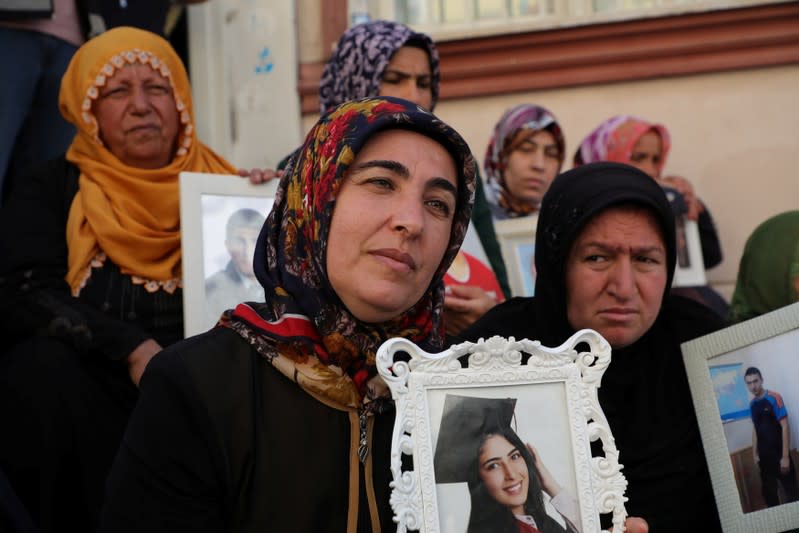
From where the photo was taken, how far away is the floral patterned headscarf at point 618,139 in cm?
554

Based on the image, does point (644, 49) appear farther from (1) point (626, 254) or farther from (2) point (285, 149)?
(1) point (626, 254)

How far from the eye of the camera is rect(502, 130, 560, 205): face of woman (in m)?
5.20

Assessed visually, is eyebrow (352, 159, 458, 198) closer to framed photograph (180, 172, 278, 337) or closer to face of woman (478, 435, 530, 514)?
face of woman (478, 435, 530, 514)

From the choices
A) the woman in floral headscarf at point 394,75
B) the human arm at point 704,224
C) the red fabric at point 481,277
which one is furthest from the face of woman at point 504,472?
the human arm at point 704,224

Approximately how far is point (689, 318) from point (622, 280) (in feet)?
1.10

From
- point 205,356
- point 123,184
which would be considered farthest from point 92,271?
point 205,356

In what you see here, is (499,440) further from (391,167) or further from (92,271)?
(92,271)

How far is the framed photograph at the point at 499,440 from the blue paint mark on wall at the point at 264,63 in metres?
4.21

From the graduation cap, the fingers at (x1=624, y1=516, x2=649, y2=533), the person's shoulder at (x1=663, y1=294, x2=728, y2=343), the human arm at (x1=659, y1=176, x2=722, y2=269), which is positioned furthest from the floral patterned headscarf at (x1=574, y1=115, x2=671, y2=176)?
the graduation cap

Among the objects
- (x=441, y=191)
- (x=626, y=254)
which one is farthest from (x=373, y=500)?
(x=626, y=254)

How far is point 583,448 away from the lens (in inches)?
86.3

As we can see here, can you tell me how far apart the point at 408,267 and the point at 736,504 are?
3.35 ft

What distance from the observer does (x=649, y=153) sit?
18.4ft

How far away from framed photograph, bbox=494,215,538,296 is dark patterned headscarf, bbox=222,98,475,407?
6.77 feet
